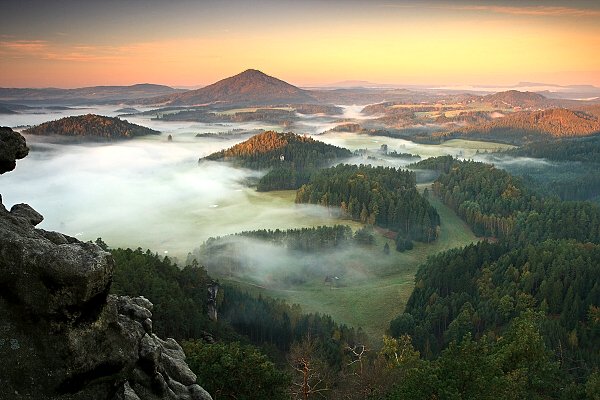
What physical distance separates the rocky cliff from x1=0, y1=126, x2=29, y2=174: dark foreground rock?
162 inches

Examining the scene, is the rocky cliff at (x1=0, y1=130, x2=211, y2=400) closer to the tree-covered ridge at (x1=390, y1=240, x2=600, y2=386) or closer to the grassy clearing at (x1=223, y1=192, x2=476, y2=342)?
the tree-covered ridge at (x1=390, y1=240, x2=600, y2=386)

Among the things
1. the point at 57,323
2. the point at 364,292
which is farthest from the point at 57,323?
the point at 364,292

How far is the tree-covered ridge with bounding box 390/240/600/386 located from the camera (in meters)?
105

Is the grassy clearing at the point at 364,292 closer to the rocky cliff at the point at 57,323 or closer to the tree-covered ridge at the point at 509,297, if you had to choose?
the tree-covered ridge at the point at 509,297

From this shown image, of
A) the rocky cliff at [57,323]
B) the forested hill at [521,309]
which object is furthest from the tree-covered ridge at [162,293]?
the rocky cliff at [57,323]

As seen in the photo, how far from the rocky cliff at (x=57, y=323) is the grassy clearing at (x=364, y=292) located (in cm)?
10979

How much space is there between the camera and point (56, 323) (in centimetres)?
1806

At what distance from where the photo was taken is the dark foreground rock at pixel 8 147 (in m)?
23.0

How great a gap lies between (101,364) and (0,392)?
3.57 metres

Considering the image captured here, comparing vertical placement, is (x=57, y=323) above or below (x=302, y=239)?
above

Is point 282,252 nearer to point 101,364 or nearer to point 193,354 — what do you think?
point 193,354

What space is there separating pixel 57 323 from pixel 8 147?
10.4 m

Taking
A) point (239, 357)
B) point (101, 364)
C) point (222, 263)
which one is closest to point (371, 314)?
point (222, 263)

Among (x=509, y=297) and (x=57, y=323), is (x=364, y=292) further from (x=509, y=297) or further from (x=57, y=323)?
(x=57, y=323)
